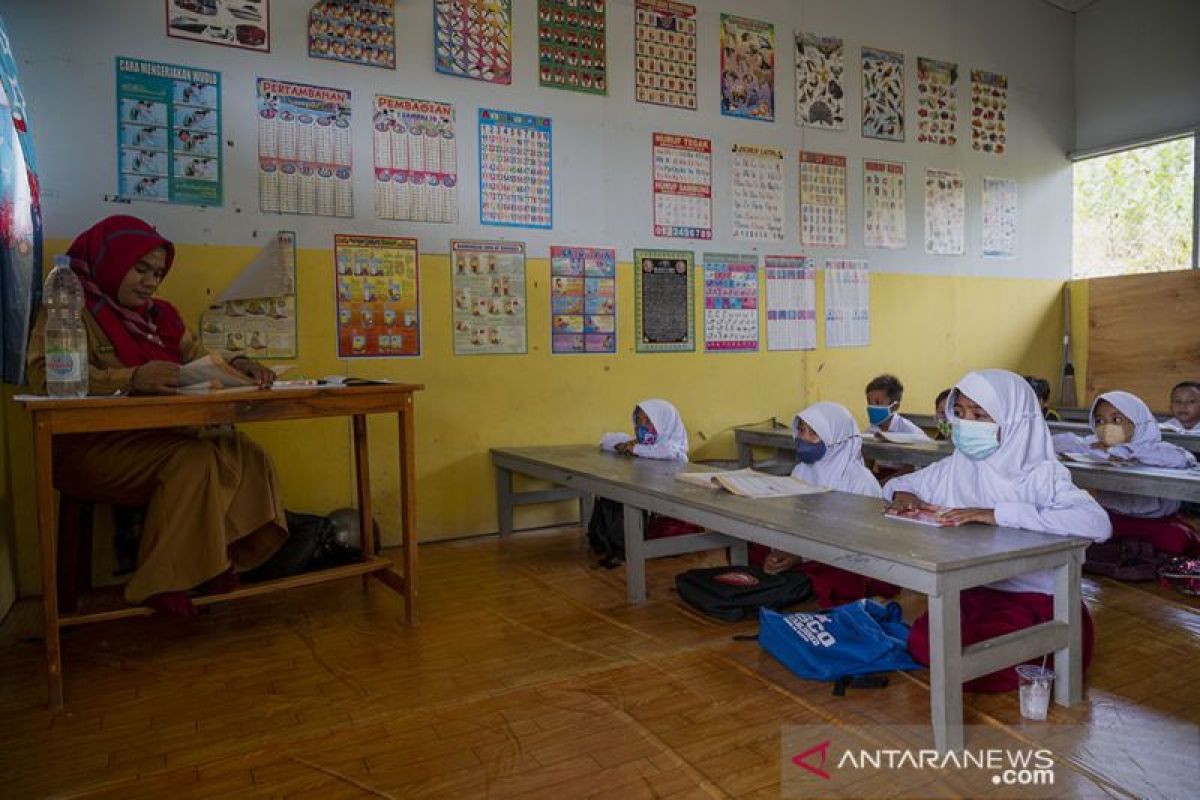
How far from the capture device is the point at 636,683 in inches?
92.6

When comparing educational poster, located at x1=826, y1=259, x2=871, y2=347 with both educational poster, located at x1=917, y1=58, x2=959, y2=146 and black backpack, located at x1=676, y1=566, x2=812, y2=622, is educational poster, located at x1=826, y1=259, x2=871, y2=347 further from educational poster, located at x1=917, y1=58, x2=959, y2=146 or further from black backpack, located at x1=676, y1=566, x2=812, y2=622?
black backpack, located at x1=676, y1=566, x2=812, y2=622

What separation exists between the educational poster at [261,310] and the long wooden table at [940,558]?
222 cm

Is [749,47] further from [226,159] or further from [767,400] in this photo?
[226,159]

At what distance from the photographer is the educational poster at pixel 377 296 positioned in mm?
4023

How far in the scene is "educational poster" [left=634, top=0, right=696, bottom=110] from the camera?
483 cm

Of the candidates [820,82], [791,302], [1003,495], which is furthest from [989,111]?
[1003,495]

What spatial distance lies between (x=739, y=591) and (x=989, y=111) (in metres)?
5.23

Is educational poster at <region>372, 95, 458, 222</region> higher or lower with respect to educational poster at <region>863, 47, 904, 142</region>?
lower

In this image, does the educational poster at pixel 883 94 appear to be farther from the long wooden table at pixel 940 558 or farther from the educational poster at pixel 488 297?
the long wooden table at pixel 940 558

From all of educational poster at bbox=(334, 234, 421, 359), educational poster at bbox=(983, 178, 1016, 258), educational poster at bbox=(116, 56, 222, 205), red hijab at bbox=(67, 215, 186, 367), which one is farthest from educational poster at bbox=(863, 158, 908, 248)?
red hijab at bbox=(67, 215, 186, 367)

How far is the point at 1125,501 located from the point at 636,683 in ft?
9.12

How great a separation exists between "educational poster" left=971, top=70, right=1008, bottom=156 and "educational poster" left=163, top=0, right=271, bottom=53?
5.18 meters

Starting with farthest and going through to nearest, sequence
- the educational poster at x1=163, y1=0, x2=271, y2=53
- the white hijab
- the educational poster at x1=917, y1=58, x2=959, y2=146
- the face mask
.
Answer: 1. the educational poster at x1=917, y1=58, x2=959, y2=146
2. the educational poster at x1=163, y1=0, x2=271, y2=53
3. the white hijab
4. the face mask

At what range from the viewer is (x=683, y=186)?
499cm
